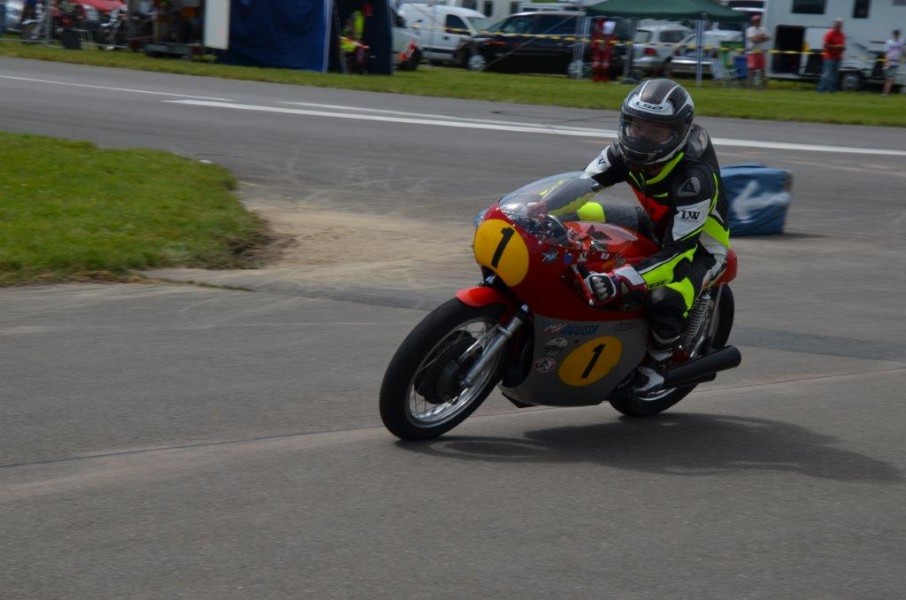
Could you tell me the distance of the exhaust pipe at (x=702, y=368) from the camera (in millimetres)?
6230

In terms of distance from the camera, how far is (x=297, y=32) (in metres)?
29.2

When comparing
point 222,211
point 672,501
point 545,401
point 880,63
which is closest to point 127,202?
point 222,211

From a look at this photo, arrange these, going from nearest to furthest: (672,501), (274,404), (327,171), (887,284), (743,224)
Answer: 1. (672,501)
2. (274,404)
3. (887,284)
4. (743,224)
5. (327,171)

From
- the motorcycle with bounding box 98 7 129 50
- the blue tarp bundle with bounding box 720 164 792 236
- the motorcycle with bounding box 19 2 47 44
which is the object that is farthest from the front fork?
the motorcycle with bounding box 19 2 47 44

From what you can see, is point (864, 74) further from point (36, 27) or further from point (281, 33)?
point (36, 27)

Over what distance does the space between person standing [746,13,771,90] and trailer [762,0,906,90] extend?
237cm

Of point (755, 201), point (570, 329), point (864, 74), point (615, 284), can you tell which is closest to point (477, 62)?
point (864, 74)

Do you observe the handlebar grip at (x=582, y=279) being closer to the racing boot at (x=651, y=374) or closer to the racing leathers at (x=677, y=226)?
the racing leathers at (x=677, y=226)

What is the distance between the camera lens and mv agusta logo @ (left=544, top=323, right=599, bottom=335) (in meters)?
5.79

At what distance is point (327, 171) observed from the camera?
49.6ft

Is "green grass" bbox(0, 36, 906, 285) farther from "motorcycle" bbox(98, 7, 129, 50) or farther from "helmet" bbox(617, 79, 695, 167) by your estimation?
"motorcycle" bbox(98, 7, 129, 50)

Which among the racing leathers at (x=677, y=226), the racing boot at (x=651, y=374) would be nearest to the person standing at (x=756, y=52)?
the racing leathers at (x=677, y=226)

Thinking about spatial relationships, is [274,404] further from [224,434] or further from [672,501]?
[672,501]

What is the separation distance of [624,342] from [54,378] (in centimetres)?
296
